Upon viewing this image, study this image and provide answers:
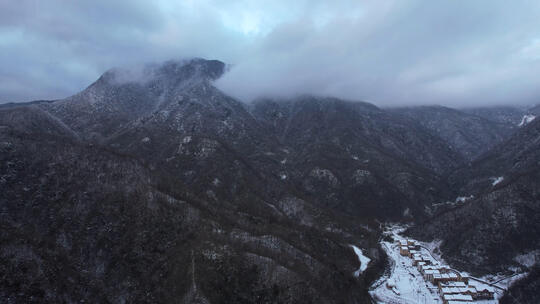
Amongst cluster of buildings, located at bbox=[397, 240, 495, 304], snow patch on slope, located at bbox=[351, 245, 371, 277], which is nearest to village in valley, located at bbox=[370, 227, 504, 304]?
cluster of buildings, located at bbox=[397, 240, 495, 304]

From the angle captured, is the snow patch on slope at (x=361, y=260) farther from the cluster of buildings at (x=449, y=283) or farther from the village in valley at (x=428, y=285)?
the cluster of buildings at (x=449, y=283)

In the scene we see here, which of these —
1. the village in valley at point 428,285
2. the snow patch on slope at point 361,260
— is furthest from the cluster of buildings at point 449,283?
the snow patch on slope at point 361,260

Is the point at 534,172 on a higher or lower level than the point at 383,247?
higher

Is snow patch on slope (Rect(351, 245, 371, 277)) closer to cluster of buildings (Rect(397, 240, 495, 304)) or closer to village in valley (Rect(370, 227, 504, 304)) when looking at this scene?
village in valley (Rect(370, 227, 504, 304))

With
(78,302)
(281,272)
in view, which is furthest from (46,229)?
(281,272)

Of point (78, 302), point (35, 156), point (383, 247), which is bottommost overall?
point (383, 247)

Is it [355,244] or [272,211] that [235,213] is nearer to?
[272,211]

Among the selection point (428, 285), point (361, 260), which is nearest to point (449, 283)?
point (428, 285)
